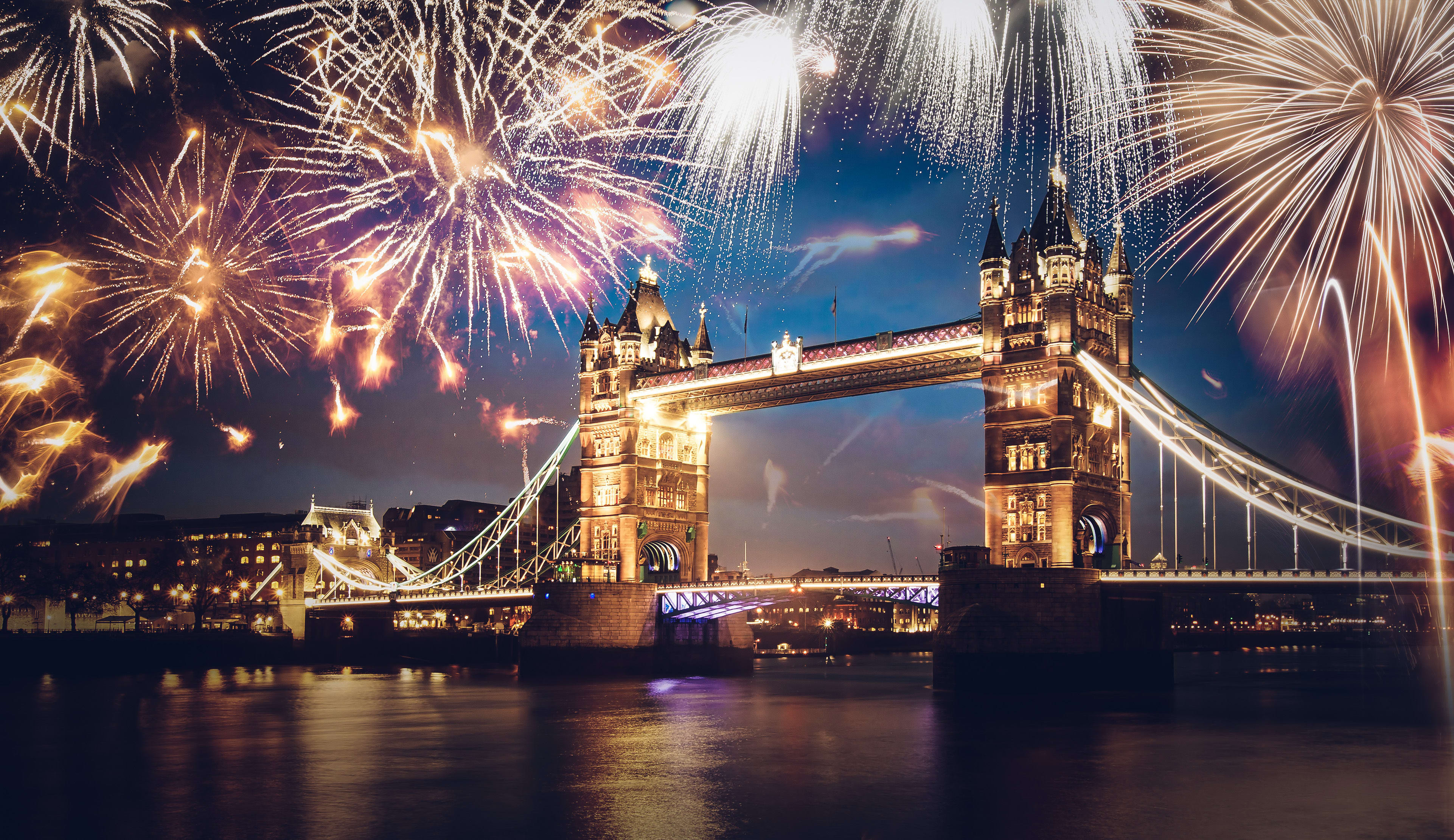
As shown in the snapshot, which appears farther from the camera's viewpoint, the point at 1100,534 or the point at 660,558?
the point at 660,558

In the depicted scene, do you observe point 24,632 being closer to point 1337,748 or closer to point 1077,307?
point 1077,307

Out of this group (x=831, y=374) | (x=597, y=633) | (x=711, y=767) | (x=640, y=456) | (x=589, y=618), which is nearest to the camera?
(x=711, y=767)

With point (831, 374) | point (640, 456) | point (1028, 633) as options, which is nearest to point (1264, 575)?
point (1028, 633)

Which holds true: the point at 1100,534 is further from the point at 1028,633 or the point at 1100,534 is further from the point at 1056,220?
the point at 1056,220

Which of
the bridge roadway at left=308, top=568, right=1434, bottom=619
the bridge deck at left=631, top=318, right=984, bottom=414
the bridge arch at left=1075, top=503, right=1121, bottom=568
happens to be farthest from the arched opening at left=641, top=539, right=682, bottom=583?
the bridge arch at left=1075, top=503, right=1121, bottom=568

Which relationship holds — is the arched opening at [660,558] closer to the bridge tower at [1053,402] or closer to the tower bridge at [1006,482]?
the tower bridge at [1006,482]
